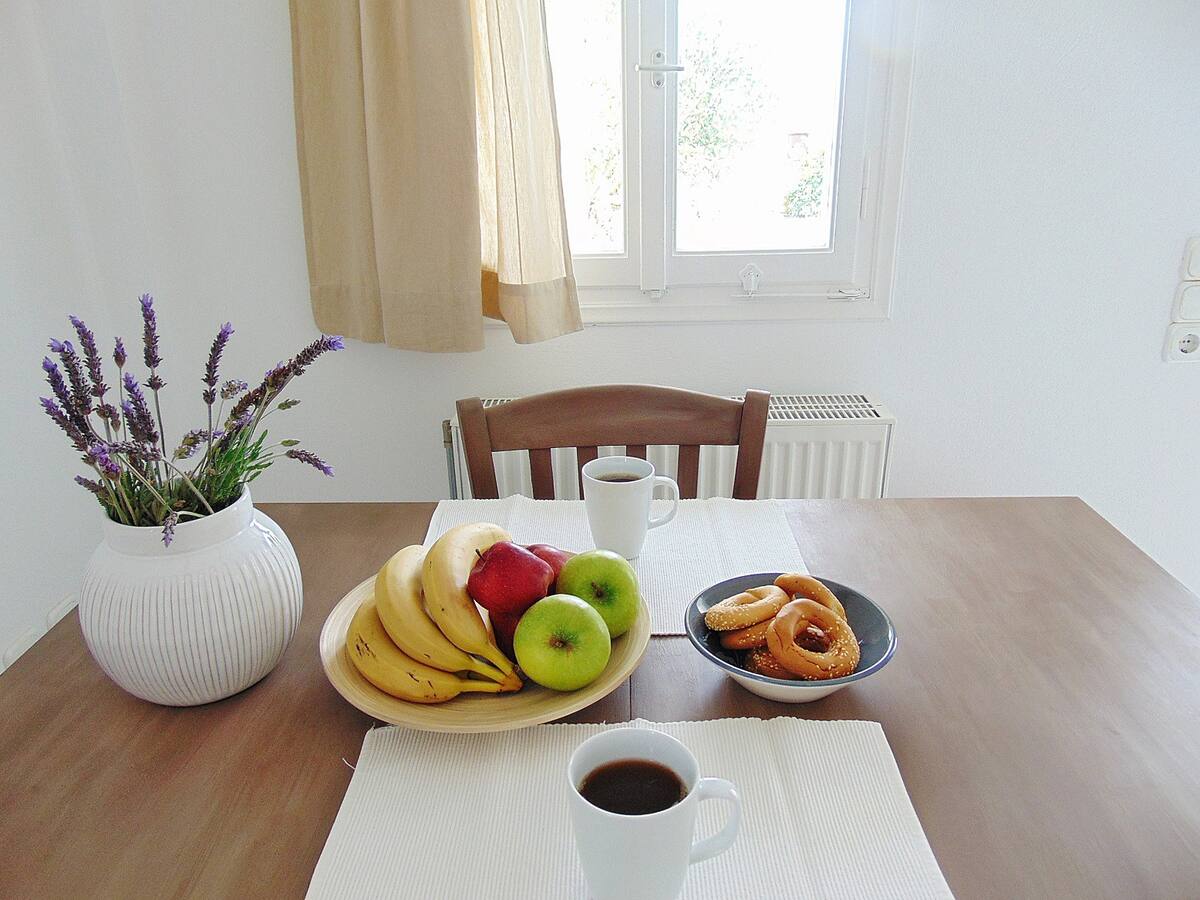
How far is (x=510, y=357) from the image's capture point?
5.98 ft

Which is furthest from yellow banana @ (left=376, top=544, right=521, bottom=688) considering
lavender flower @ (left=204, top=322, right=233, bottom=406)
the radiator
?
the radiator

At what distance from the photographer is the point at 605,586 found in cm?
77

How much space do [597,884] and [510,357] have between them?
1399 mm

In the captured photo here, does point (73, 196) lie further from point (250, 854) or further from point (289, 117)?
point (250, 854)

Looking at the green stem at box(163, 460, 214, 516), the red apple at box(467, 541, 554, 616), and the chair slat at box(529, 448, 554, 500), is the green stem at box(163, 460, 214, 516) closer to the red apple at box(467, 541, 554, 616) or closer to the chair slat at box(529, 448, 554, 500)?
the red apple at box(467, 541, 554, 616)

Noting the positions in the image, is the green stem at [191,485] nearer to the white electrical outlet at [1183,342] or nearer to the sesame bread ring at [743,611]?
the sesame bread ring at [743,611]

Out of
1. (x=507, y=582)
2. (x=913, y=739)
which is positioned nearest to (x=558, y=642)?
(x=507, y=582)

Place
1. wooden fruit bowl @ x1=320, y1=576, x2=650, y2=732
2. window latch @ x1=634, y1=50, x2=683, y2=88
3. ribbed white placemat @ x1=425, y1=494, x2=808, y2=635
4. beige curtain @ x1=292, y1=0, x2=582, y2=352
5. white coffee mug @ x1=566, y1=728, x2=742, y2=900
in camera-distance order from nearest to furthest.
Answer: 1. white coffee mug @ x1=566, y1=728, x2=742, y2=900
2. wooden fruit bowl @ x1=320, y1=576, x2=650, y2=732
3. ribbed white placemat @ x1=425, y1=494, x2=808, y2=635
4. beige curtain @ x1=292, y1=0, x2=582, y2=352
5. window latch @ x1=634, y1=50, x2=683, y2=88

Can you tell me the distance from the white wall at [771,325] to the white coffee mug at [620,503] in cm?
87

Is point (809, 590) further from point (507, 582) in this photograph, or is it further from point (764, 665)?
point (507, 582)

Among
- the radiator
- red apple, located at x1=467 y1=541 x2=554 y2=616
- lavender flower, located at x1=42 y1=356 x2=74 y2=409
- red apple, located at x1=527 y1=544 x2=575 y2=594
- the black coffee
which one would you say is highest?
lavender flower, located at x1=42 y1=356 x2=74 y2=409

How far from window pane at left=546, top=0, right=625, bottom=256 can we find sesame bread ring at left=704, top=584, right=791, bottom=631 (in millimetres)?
1085

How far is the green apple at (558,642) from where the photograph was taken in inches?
27.5

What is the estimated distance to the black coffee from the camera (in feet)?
1.71
